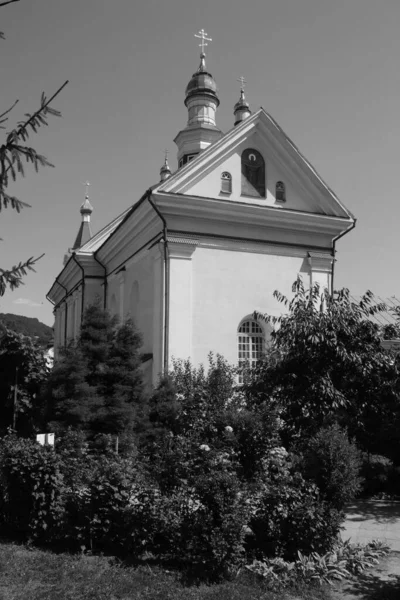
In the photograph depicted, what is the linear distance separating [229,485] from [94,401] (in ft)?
23.7

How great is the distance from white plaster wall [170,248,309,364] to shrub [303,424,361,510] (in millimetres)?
8771

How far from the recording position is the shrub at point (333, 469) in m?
7.36

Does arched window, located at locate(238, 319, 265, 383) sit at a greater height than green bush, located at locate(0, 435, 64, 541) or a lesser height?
greater

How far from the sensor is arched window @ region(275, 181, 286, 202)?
18.3m

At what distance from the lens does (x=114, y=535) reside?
23.5 feet

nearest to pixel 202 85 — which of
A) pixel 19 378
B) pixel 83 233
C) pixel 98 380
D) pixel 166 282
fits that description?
pixel 83 233

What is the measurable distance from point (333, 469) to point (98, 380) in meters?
7.92

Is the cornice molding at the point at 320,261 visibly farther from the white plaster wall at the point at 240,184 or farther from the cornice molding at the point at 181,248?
the cornice molding at the point at 181,248

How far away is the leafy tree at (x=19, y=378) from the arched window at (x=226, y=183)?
8.98 meters

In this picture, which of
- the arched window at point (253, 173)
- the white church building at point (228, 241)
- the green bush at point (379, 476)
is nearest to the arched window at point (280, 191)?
the white church building at point (228, 241)

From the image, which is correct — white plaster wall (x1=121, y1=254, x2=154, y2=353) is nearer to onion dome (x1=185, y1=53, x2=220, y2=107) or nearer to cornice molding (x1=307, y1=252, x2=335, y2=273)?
cornice molding (x1=307, y1=252, x2=335, y2=273)

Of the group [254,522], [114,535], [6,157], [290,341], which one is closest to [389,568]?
[254,522]

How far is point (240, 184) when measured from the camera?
17766 mm

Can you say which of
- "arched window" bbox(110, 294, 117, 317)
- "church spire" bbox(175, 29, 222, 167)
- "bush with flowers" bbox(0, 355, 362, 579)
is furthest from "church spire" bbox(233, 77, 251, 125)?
"bush with flowers" bbox(0, 355, 362, 579)
